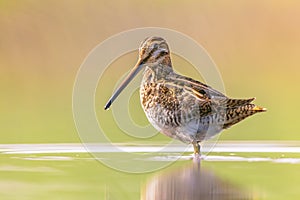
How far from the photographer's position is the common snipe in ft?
20.6

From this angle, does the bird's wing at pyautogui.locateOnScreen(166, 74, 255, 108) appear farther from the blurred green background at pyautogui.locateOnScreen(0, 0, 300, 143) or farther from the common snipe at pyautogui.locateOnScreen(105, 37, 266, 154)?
the blurred green background at pyautogui.locateOnScreen(0, 0, 300, 143)

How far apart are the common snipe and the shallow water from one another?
17 centimetres

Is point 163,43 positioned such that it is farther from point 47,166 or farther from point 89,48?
point 89,48

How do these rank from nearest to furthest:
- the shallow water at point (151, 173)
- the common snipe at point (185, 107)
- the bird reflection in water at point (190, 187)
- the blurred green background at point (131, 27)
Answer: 1. the bird reflection in water at point (190, 187)
2. the shallow water at point (151, 173)
3. the common snipe at point (185, 107)
4. the blurred green background at point (131, 27)

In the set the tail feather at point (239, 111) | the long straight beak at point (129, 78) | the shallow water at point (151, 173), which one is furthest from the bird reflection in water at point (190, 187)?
the long straight beak at point (129, 78)

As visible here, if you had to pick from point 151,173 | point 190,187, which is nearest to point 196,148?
point 151,173

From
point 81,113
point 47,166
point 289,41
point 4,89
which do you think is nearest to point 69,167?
point 47,166

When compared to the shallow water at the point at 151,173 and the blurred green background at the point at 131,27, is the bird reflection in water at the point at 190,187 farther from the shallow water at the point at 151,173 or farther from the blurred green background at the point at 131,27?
the blurred green background at the point at 131,27

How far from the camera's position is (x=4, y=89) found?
10125 millimetres

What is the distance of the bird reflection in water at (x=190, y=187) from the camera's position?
4762 mm

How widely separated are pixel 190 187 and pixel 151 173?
0.65 metres

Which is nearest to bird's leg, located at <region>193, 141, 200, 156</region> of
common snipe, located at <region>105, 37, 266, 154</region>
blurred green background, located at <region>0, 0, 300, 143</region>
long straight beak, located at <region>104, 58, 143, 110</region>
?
common snipe, located at <region>105, 37, 266, 154</region>

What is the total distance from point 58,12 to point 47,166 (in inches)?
200

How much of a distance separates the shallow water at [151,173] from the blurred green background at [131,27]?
2.82 meters
